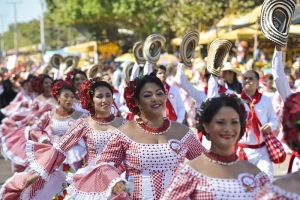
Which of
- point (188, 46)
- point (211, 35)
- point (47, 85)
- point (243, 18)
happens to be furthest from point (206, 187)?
point (211, 35)

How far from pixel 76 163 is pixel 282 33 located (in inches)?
139

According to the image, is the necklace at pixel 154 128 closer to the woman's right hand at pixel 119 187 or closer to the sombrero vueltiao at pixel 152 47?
the woman's right hand at pixel 119 187

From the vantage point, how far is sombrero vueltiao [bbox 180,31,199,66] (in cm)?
923

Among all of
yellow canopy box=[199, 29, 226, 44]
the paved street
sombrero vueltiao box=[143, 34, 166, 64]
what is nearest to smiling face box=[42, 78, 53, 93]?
the paved street

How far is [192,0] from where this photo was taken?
87.4ft

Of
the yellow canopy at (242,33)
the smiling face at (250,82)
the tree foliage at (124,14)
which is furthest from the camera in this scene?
the tree foliage at (124,14)

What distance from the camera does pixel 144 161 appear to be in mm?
5773

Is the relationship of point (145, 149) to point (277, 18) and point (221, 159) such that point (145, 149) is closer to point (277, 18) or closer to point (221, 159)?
point (221, 159)

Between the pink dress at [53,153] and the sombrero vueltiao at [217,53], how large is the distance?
1.90m

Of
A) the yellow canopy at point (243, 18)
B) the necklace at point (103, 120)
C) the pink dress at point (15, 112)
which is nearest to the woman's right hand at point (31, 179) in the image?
the necklace at point (103, 120)

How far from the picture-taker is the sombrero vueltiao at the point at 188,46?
9234mm

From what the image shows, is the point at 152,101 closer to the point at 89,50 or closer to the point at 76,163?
the point at 76,163

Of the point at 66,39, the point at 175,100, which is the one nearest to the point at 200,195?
the point at 175,100

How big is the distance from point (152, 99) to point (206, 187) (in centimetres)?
161
